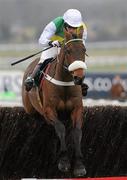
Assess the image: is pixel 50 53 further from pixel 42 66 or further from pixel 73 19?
pixel 73 19

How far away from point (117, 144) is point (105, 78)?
12.8 m

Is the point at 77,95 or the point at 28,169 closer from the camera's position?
the point at 77,95

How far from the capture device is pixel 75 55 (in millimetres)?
5895

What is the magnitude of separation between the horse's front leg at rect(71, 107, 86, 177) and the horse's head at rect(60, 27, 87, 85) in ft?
1.90

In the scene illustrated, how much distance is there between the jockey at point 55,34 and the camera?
6.14m

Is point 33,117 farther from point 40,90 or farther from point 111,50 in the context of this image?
point 111,50

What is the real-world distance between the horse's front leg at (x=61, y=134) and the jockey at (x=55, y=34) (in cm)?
70

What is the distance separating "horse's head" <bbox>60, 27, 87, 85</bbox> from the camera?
5797 millimetres

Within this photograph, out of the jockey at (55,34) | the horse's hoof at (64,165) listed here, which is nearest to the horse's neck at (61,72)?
the jockey at (55,34)

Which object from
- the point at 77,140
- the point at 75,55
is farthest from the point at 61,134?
the point at 75,55

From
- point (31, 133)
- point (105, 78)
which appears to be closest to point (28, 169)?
point (31, 133)

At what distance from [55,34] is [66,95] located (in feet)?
2.64

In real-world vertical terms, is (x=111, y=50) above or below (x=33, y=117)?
below

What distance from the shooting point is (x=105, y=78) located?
20.7m
